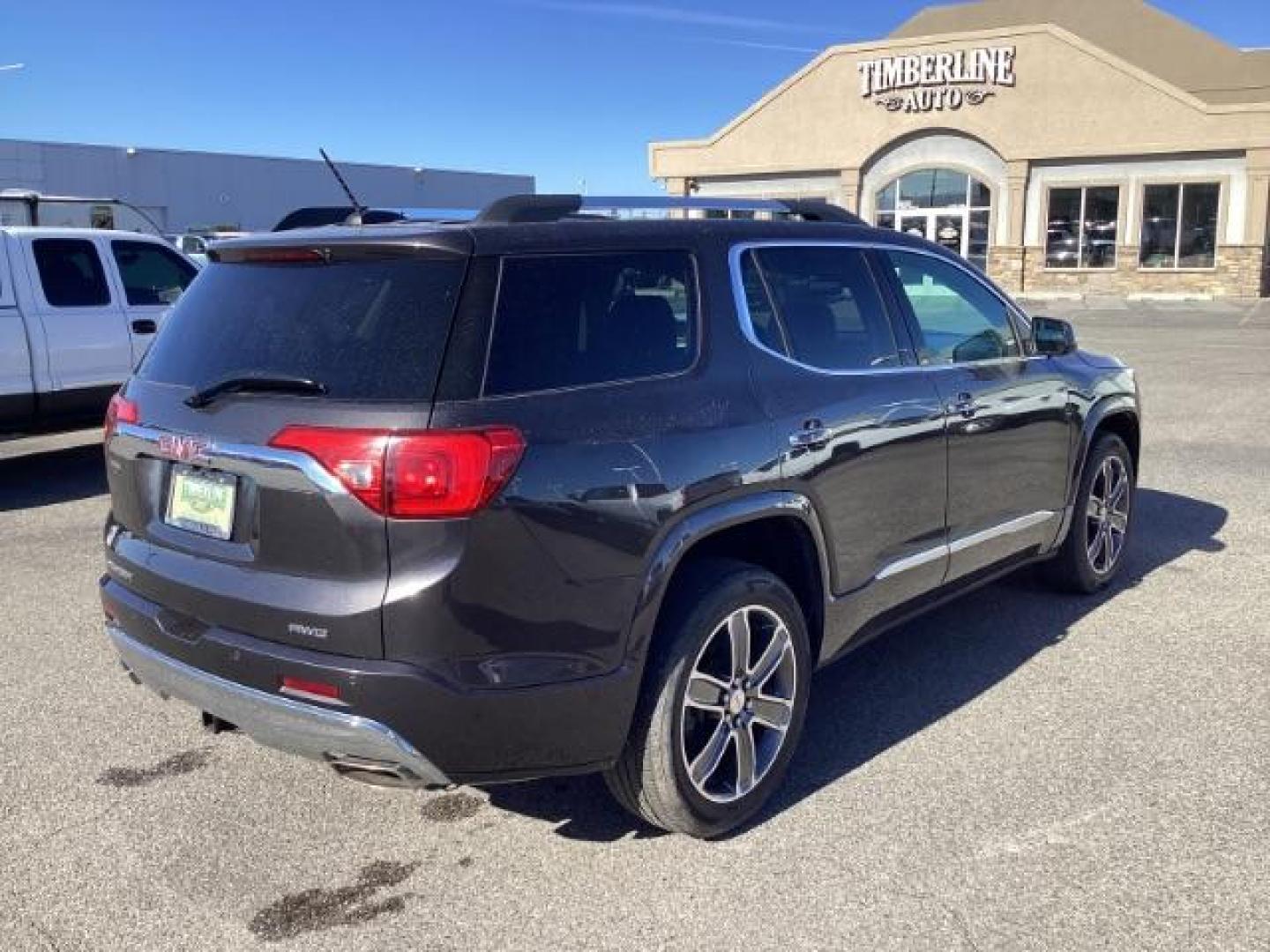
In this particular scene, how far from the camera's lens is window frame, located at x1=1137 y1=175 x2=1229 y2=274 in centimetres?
3189

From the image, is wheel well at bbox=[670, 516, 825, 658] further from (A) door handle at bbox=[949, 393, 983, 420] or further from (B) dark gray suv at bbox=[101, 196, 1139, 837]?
(A) door handle at bbox=[949, 393, 983, 420]

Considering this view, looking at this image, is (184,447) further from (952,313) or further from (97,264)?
(97,264)

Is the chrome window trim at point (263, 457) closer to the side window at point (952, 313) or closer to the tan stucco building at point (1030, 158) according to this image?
the side window at point (952, 313)

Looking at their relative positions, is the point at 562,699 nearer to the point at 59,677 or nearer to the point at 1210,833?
the point at 1210,833

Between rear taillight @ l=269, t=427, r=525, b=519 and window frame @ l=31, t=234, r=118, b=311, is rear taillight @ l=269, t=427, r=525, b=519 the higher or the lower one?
A: the lower one

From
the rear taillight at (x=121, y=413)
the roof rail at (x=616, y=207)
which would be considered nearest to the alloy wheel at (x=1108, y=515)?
the roof rail at (x=616, y=207)

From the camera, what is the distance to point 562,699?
3033 millimetres

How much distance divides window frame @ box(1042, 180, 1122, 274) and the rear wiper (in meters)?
34.1

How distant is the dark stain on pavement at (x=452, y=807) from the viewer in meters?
3.68

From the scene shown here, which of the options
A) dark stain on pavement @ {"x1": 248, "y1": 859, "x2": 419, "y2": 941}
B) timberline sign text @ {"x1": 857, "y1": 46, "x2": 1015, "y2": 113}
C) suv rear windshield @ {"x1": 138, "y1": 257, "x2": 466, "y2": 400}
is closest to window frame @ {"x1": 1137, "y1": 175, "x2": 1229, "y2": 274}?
timberline sign text @ {"x1": 857, "y1": 46, "x2": 1015, "y2": 113}

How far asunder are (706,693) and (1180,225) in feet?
111

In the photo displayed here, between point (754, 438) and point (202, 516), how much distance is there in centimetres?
160

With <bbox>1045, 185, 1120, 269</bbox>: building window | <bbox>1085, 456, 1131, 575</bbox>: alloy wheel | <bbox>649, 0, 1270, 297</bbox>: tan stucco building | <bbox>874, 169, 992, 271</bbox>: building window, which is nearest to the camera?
<bbox>1085, 456, 1131, 575</bbox>: alloy wheel

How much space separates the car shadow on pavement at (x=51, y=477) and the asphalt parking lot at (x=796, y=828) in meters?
3.49
